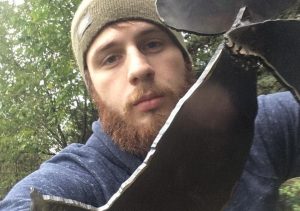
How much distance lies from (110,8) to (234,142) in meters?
0.69

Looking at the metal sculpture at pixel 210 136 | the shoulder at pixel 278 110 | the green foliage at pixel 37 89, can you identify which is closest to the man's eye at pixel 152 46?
the shoulder at pixel 278 110

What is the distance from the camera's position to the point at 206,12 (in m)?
0.56

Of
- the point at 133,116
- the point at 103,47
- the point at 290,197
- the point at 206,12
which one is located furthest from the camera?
the point at 290,197

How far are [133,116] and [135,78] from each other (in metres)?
0.14

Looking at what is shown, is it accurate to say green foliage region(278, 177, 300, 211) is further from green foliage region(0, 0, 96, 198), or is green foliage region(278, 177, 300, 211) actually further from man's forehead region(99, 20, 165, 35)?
green foliage region(0, 0, 96, 198)

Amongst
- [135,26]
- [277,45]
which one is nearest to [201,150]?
[277,45]

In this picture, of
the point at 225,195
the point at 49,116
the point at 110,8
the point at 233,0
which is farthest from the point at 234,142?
the point at 49,116

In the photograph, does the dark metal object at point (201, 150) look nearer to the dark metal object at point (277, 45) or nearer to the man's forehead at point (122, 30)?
the dark metal object at point (277, 45)

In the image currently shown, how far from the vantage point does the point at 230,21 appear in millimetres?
549

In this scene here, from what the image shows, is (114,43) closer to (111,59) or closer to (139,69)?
(111,59)

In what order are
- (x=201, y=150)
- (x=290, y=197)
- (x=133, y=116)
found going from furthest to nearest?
(x=290, y=197), (x=133, y=116), (x=201, y=150)

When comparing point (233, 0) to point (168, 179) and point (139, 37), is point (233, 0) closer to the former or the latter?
point (168, 179)

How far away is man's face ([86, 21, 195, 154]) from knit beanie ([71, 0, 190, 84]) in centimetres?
2

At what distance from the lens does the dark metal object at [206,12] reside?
54cm
